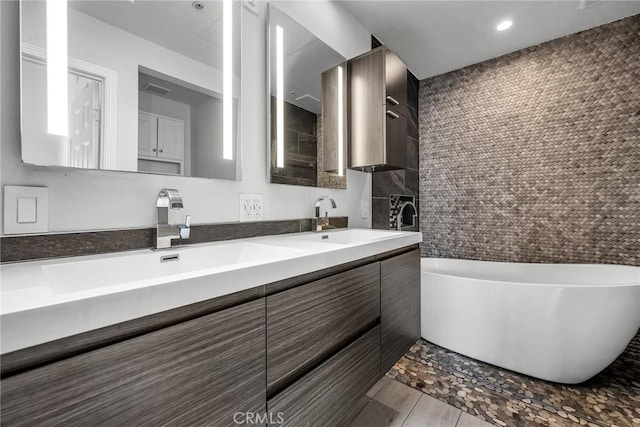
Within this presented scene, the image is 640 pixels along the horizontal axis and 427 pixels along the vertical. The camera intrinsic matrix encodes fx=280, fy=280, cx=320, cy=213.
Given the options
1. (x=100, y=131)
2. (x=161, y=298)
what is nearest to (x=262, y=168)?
(x=100, y=131)

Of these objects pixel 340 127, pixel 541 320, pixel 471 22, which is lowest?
pixel 541 320

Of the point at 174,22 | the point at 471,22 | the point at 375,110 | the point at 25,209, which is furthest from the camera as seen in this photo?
the point at 471,22

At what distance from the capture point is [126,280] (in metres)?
0.77

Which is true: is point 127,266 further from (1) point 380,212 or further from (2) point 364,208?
(1) point 380,212

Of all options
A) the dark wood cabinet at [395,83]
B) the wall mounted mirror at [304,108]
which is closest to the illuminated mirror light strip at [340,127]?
the wall mounted mirror at [304,108]

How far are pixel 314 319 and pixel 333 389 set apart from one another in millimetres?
266

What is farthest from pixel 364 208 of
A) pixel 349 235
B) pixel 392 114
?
pixel 392 114

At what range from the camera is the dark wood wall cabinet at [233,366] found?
398mm

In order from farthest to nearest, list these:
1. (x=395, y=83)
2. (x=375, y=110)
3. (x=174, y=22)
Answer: (x=395, y=83) < (x=375, y=110) < (x=174, y=22)

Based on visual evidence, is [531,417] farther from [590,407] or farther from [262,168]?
[262,168]

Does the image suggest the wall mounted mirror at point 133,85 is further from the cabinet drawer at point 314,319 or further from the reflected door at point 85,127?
the cabinet drawer at point 314,319

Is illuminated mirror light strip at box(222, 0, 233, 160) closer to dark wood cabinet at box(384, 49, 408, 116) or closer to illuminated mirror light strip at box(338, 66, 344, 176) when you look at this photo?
illuminated mirror light strip at box(338, 66, 344, 176)

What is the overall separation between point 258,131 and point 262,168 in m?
0.18

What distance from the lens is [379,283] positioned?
1.12 meters
